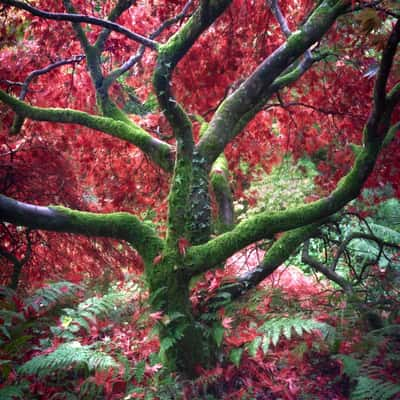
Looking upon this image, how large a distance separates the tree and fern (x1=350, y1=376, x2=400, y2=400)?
3.02 feet

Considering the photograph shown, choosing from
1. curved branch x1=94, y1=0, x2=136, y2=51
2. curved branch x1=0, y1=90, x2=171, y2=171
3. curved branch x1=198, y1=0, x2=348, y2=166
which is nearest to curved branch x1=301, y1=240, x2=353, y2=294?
curved branch x1=198, y1=0, x2=348, y2=166

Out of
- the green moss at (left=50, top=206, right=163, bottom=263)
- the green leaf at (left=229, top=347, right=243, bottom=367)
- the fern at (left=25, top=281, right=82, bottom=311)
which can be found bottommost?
the green leaf at (left=229, top=347, right=243, bottom=367)

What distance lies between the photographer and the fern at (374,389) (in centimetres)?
169

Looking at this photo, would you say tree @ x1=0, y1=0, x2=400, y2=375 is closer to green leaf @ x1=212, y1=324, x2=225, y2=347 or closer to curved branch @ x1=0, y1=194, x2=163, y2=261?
curved branch @ x1=0, y1=194, x2=163, y2=261

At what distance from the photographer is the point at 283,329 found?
7.19 feet

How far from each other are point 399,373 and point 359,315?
0.66 meters

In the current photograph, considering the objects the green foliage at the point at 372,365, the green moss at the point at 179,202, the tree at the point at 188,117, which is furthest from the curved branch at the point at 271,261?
the green foliage at the point at 372,365

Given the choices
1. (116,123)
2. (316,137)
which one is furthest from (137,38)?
(316,137)

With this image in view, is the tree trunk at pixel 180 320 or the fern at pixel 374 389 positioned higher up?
the tree trunk at pixel 180 320

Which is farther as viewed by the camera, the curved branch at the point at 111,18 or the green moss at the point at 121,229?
the curved branch at the point at 111,18

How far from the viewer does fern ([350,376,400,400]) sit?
169cm

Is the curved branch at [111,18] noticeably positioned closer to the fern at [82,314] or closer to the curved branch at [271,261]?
the fern at [82,314]

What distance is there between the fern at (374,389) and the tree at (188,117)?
920mm

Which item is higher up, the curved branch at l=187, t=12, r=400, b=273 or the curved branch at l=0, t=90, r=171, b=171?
the curved branch at l=0, t=90, r=171, b=171
